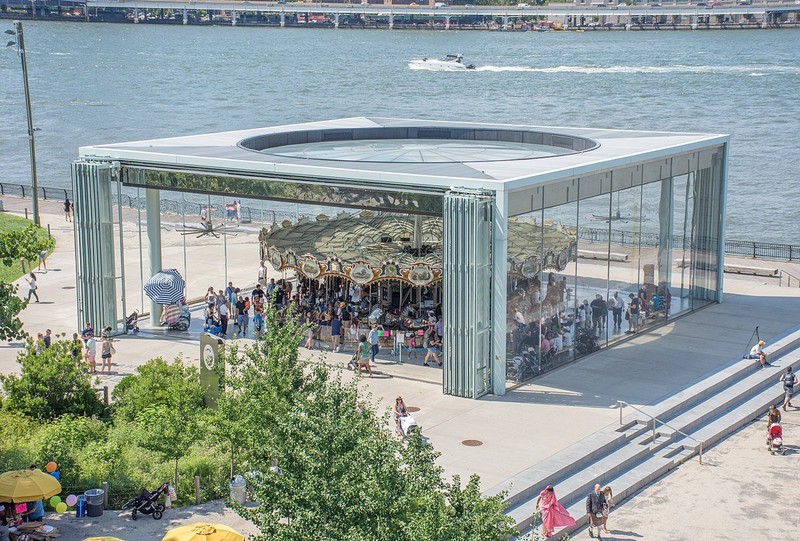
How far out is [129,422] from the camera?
25.4 meters

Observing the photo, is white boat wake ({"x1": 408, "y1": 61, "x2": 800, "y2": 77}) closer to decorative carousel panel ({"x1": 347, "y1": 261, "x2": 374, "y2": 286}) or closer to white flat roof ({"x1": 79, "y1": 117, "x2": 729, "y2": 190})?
white flat roof ({"x1": 79, "y1": 117, "x2": 729, "y2": 190})

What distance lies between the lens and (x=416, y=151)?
36031 millimetres

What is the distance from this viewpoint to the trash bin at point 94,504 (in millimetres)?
21078

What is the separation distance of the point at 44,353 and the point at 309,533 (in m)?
13.1

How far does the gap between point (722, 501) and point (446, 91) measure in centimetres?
10832

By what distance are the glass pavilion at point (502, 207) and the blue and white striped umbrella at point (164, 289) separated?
2.71ft

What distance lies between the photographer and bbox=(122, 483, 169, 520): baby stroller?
21.1m

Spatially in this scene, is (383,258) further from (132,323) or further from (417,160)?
(132,323)

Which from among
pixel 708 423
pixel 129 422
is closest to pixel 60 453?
pixel 129 422

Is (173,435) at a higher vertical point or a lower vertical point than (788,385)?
higher

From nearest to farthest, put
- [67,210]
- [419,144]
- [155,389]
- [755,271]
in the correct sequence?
[155,389]
[419,144]
[755,271]
[67,210]

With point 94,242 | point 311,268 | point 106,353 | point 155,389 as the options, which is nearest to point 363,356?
point 311,268

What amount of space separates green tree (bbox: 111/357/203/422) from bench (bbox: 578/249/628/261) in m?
10.7

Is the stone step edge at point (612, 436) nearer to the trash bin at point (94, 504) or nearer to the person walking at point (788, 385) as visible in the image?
the person walking at point (788, 385)
